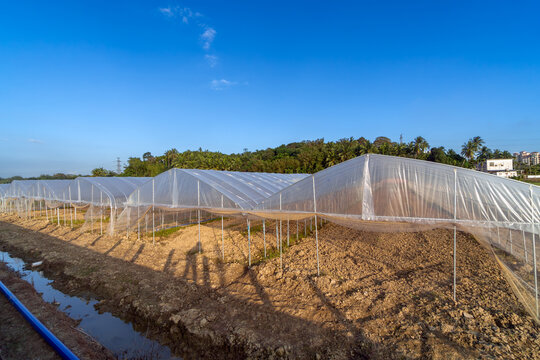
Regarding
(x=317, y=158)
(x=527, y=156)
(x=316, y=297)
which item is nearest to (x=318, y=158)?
(x=317, y=158)

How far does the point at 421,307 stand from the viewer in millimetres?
5547

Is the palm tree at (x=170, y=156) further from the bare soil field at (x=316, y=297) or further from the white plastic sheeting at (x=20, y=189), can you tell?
Answer: the bare soil field at (x=316, y=297)

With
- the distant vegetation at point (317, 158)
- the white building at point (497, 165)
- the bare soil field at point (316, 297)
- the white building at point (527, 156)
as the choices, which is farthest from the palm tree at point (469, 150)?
the white building at point (527, 156)

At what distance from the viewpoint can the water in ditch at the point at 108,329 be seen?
16.8ft

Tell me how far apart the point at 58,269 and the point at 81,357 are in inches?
270

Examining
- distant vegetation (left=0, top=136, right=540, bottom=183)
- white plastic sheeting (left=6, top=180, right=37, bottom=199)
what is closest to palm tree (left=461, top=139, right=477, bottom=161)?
distant vegetation (left=0, top=136, right=540, bottom=183)

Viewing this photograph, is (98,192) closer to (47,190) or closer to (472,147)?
(47,190)

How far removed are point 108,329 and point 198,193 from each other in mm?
5249

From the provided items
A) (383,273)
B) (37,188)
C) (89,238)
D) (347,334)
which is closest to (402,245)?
(383,273)

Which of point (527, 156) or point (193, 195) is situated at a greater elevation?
point (527, 156)

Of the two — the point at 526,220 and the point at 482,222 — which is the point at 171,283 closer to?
the point at 482,222

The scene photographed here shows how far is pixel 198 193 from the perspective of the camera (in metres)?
10.2

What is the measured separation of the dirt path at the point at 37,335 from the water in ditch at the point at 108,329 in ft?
1.05

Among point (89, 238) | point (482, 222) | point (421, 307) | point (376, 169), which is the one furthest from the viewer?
point (89, 238)
